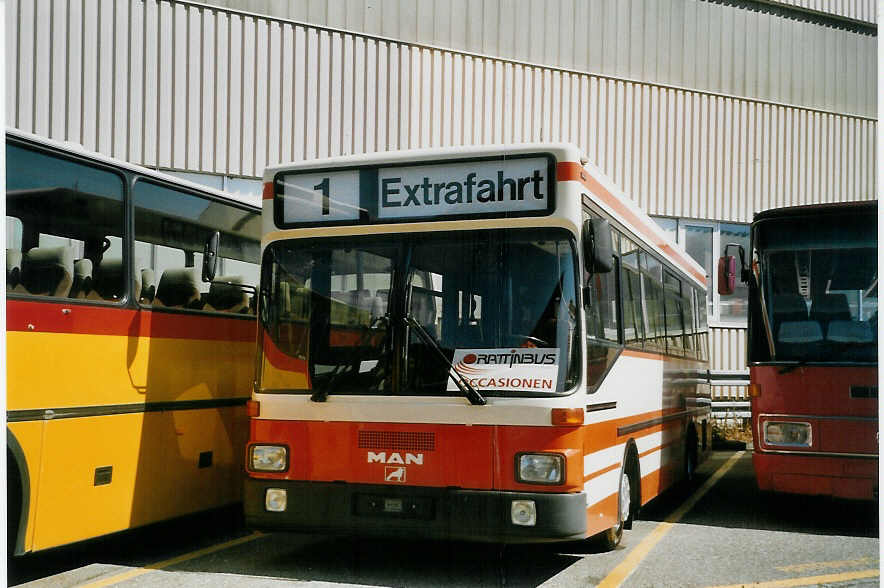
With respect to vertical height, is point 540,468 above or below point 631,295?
below

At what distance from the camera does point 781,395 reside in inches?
349

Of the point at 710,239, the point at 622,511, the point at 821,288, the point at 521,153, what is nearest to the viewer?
the point at 521,153

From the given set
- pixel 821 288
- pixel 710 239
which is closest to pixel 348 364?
pixel 821 288

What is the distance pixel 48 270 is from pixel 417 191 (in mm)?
2480

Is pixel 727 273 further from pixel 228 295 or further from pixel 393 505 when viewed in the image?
pixel 393 505

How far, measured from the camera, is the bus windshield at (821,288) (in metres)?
8.54

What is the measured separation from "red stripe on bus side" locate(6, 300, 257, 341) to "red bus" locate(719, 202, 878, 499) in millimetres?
4600

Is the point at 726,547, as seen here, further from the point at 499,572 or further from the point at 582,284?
the point at 582,284

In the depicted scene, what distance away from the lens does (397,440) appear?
673cm

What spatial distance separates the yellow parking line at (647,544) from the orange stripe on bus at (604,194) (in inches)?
A: 105

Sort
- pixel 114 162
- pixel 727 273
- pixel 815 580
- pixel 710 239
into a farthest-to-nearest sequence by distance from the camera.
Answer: pixel 710 239, pixel 727 273, pixel 114 162, pixel 815 580

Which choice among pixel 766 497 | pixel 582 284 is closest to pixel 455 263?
pixel 582 284

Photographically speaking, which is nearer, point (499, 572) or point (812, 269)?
point (499, 572)

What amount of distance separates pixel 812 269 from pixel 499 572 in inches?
157
